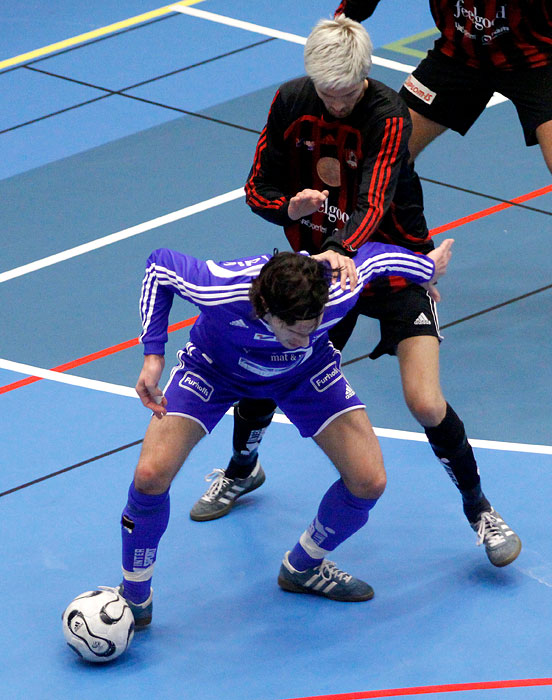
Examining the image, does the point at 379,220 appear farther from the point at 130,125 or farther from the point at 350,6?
the point at 130,125

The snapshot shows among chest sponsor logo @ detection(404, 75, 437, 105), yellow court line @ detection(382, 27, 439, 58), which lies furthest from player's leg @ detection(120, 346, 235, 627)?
yellow court line @ detection(382, 27, 439, 58)

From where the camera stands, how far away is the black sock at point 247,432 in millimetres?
6023

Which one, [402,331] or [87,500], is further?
[87,500]

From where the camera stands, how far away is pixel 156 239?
8.74 meters

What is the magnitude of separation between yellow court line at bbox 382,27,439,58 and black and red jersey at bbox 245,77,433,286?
5716mm

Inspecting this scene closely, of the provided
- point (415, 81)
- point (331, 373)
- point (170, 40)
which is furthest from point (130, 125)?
point (331, 373)

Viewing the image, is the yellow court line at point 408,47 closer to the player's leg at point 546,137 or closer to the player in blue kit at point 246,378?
the player's leg at point 546,137

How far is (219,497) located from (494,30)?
9.79ft

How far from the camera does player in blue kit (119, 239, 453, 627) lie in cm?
504

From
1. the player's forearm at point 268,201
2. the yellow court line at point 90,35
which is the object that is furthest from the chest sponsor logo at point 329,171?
the yellow court line at point 90,35

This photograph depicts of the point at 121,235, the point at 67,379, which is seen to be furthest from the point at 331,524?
the point at 121,235

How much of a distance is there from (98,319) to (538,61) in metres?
2.97

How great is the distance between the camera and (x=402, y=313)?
5758 millimetres

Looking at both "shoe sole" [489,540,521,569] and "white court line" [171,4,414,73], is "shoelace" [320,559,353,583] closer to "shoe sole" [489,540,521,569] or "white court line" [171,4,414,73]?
"shoe sole" [489,540,521,569]
